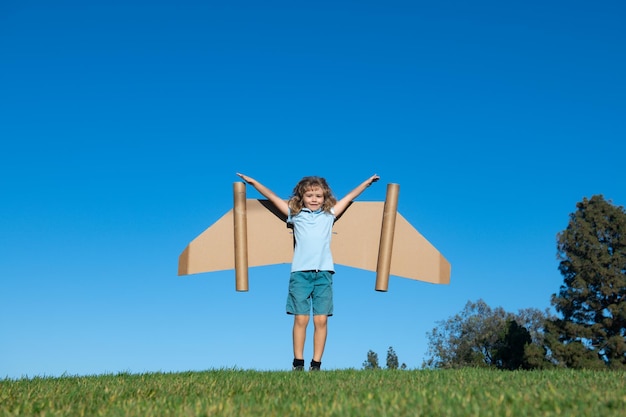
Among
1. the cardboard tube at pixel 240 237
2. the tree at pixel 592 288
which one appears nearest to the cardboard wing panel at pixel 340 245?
the cardboard tube at pixel 240 237

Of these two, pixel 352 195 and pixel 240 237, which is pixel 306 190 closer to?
pixel 352 195

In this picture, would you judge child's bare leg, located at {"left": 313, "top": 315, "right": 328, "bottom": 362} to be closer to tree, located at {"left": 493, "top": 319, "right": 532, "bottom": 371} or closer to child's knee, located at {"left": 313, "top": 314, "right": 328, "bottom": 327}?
child's knee, located at {"left": 313, "top": 314, "right": 328, "bottom": 327}

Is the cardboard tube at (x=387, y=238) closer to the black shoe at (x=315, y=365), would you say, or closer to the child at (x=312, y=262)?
the child at (x=312, y=262)

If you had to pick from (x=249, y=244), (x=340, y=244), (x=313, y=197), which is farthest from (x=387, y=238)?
(x=249, y=244)

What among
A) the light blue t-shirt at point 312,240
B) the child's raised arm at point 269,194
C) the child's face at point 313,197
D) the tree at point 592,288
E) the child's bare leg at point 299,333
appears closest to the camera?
the child's bare leg at point 299,333

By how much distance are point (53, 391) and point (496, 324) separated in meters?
40.8

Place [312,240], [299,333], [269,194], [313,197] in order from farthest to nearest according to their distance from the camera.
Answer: [269,194] < [313,197] < [312,240] < [299,333]

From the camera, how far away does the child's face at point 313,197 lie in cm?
948

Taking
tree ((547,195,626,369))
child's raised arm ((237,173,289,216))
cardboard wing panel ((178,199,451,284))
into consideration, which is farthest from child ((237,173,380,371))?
tree ((547,195,626,369))

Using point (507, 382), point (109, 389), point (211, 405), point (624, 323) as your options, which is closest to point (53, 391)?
point (109, 389)

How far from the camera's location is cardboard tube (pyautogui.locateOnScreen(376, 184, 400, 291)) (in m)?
9.93

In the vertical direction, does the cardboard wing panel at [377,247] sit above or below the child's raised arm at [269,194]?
below

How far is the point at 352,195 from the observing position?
385 inches

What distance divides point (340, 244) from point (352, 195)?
783mm
